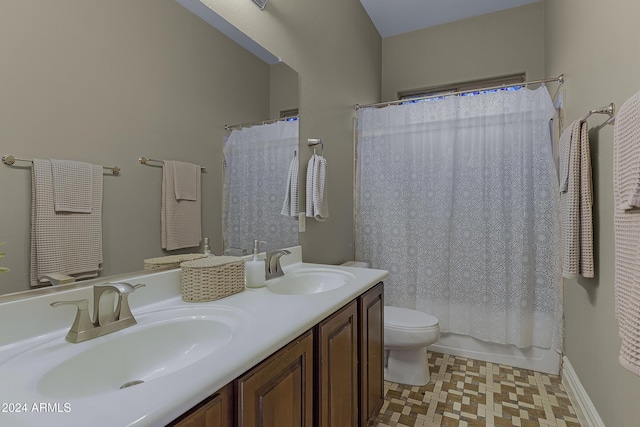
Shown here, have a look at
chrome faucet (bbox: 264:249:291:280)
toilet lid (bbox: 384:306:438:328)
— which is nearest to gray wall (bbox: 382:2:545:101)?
toilet lid (bbox: 384:306:438:328)

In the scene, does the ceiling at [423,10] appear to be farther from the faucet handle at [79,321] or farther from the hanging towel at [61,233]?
the faucet handle at [79,321]

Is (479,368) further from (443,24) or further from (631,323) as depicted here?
(443,24)

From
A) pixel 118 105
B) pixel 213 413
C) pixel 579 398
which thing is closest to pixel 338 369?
pixel 213 413

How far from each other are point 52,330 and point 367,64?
295cm

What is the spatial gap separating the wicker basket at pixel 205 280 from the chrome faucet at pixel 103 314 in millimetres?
229

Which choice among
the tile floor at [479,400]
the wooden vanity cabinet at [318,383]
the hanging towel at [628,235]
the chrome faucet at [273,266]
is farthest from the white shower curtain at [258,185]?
the hanging towel at [628,235]

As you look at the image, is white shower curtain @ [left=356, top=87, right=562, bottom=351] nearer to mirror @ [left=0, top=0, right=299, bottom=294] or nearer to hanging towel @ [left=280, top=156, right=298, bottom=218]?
hanging towel @ [left=280, top=156, right=298, bottom=218]

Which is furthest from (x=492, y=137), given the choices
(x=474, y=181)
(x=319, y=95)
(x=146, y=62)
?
(x=146, y=62)

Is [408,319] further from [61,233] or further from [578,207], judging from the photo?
[61,233]

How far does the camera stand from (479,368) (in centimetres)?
231

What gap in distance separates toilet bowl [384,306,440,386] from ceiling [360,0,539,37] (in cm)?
258

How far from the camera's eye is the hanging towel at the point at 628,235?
839 mm

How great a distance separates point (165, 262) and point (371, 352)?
102 centimetres

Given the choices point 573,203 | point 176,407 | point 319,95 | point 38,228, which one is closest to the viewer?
point 176,407
